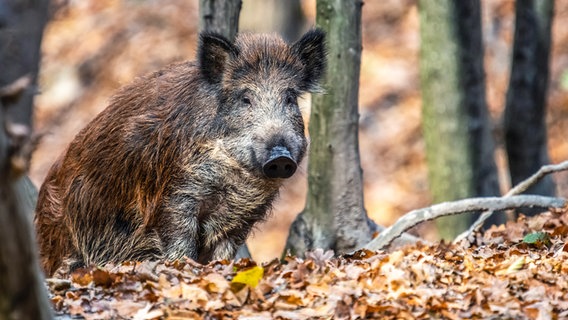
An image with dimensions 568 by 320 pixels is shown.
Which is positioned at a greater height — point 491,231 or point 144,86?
point 144,86

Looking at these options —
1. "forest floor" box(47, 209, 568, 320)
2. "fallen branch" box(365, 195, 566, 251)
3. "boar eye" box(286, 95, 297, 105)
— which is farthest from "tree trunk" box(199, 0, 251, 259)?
"forest floor" box(47, 209, 568, 320)

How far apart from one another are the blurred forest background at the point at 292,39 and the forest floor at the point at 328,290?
971 cm

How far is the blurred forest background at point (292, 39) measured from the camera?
1603 cm

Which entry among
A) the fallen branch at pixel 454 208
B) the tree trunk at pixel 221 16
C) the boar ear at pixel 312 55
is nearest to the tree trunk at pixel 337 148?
the boar ear at pixel 312 55

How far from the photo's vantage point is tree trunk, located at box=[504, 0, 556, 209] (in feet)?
35.9

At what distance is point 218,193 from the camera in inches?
281

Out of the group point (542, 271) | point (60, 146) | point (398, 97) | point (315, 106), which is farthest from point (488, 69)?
point (542, 271)

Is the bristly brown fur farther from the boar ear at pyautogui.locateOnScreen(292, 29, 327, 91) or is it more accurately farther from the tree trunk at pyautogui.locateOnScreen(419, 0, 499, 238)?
the tree trunk at pyautogui.locateOnScreen(419, 0, 499, 238)

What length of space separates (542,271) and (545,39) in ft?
20.3

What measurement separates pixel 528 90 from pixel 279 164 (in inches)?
204

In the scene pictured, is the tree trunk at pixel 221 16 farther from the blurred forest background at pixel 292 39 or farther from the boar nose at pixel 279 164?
the blurred forest background at pixel 292 39

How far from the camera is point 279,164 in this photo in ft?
22.1

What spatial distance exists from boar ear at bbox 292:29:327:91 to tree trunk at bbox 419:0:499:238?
3601 mm

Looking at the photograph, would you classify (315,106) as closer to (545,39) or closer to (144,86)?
(144,86)
